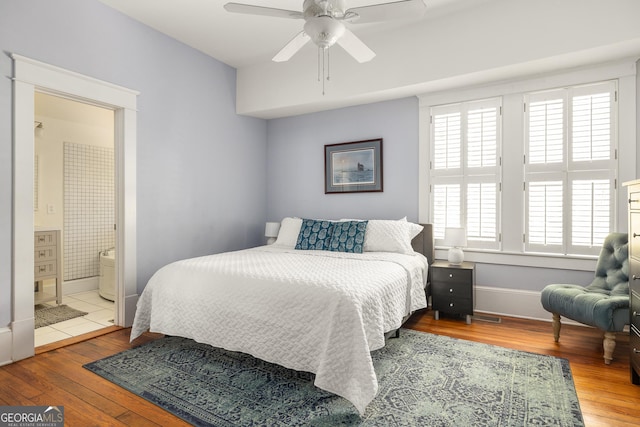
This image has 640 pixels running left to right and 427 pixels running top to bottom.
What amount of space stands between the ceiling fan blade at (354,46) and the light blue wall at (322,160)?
1.53 meters

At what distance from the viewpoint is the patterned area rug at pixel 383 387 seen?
1.86 metres

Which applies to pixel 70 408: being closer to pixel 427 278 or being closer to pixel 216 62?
pixel 427 278

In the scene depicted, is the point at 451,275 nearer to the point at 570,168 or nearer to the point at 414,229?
the point at 414,229

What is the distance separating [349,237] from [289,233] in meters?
0.85

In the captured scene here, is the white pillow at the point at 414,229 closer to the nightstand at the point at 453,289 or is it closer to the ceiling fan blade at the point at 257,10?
the nightstand at the point at 453,289

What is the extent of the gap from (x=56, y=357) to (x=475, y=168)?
414 centimetres

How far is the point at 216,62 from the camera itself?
14.2ft

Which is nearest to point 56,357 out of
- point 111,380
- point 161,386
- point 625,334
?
point 111,380

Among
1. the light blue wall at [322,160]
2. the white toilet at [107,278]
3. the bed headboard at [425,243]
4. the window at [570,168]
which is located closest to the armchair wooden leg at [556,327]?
the window at [570,168]

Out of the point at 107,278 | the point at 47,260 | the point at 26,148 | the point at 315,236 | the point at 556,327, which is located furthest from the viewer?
the point at 107,278

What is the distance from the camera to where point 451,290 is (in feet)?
11.3

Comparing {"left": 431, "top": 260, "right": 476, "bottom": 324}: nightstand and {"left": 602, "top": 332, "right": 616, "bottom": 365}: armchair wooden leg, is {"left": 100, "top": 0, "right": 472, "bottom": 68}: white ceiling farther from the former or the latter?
{"left": 602, "top": 332, "right": 616, "bottom": 365}: armchair wooden leg

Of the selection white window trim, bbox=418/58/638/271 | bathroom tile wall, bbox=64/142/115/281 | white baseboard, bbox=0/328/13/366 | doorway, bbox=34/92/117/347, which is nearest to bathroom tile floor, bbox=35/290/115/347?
doorway, bbox=34/92/117/347

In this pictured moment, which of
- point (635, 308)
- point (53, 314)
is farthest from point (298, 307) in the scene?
point (53, 314)
